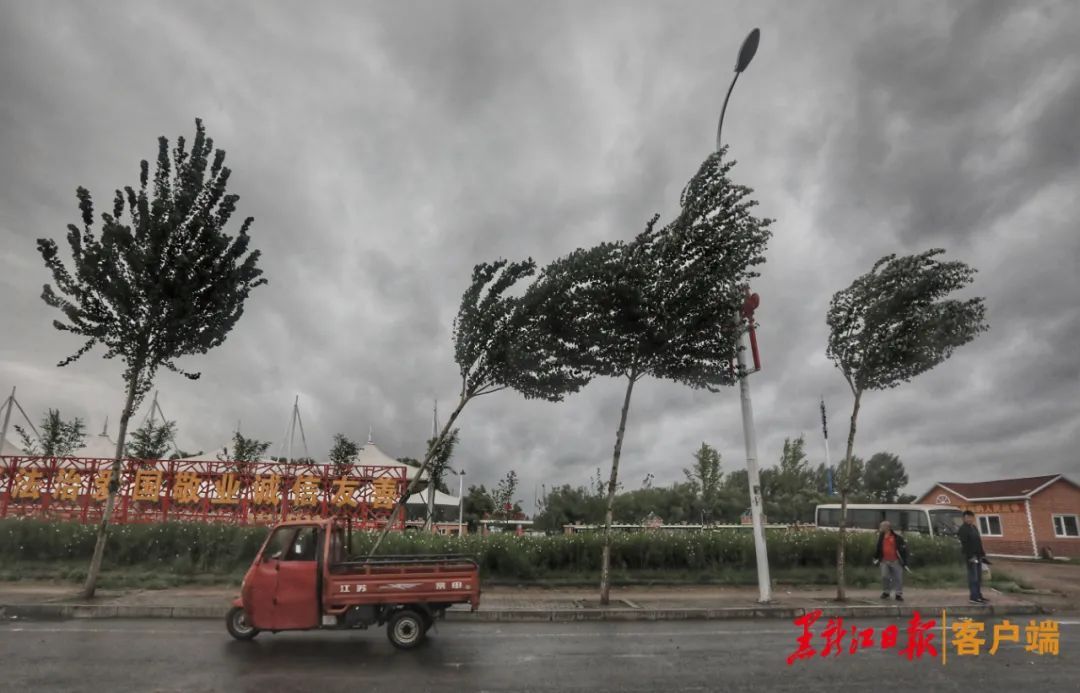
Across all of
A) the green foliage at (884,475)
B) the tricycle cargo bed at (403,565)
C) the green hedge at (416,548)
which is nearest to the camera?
the tricycle cargo bed at (403,565)

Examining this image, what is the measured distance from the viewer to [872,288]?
14.9 meters

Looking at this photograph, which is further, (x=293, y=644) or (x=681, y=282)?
(x=681, y=282)

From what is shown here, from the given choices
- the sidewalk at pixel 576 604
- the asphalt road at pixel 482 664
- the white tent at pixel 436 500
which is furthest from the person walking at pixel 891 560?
the white tent at pixel 436 500

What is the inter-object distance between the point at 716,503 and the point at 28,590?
41330 millimetres

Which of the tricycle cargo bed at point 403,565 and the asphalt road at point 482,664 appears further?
the tricycle cargo bed at point 403,565

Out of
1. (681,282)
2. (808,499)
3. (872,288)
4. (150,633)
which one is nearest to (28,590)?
(150,633)

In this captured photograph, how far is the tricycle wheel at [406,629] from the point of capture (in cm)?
882

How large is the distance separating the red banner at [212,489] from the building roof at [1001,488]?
3421 centimetres

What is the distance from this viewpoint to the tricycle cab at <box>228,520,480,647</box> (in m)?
8.88

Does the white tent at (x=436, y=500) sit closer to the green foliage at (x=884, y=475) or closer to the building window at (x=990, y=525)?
the building window at (x=990, y=525)

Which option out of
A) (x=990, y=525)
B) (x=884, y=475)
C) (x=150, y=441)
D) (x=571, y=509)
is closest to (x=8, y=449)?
(x=150, y=441)

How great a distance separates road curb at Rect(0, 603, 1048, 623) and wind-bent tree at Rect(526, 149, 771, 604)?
1.89 metres

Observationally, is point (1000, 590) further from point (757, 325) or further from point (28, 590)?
point (28, 590)

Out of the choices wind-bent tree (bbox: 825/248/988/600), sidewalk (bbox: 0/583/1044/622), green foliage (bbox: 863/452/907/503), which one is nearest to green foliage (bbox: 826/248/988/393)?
wind-bent tree (bbox: 825/248/988/600)
